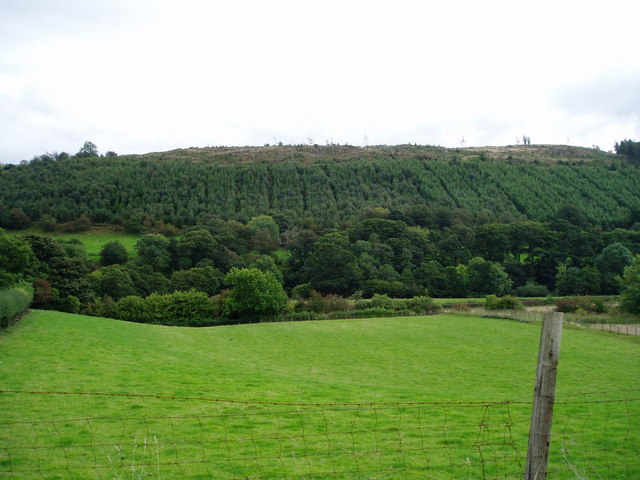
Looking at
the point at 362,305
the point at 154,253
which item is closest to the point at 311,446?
the point at 362,305

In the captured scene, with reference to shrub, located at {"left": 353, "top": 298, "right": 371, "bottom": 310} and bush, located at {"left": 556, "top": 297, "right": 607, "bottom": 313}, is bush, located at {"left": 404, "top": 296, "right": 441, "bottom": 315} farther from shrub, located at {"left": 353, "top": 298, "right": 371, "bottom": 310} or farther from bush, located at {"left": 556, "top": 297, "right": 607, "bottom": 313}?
bush, located at {"left": 556, "top": 297, "right": 607, "bottom": 313}

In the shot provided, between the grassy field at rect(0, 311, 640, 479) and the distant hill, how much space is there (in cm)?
8278

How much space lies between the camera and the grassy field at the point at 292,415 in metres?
10.0

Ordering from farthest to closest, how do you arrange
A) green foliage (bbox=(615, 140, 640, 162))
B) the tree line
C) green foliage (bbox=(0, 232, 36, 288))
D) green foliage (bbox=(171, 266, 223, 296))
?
green foliage (bbox=(615, 140, 640, 162)), green foliage (bbox=(171, 266, 223, 296)), the tree line, green foliage (bbox=(0, 232, 36, 288))

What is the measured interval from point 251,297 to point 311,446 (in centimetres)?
4227

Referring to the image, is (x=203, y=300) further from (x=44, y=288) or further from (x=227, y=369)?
(x=227, y=369)

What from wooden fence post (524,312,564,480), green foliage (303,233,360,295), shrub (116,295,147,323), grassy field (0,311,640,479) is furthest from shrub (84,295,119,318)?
wooden fence post (524,312,564,480)

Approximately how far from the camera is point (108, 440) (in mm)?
11398

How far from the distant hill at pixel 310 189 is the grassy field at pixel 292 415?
8278 cm

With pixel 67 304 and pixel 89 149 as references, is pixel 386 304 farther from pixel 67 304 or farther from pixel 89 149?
pixel 89 149

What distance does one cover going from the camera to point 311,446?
1126 centimetres

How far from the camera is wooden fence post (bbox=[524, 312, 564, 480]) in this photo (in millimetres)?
5867

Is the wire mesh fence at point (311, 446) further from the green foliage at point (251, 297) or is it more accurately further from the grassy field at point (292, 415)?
the green foliage at point (251, 297)

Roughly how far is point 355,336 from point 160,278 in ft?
132
